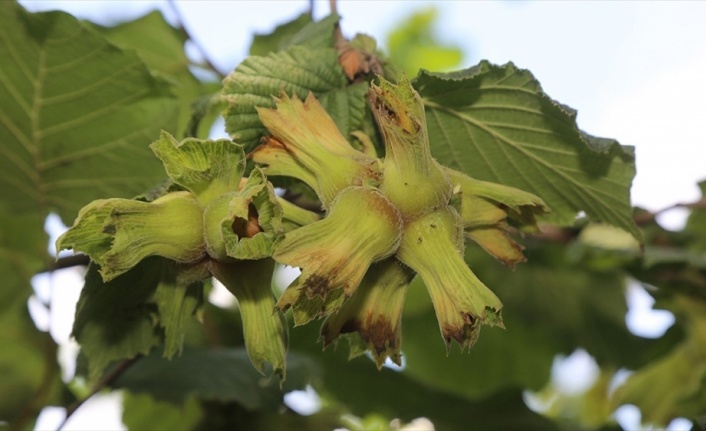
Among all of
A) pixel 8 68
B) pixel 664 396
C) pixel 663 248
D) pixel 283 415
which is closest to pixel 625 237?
pixel 663 248

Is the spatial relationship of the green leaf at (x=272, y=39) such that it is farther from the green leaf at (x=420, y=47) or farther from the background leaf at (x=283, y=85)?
the green leaf at (x=420, y=47)

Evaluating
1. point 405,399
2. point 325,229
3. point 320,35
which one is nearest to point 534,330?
point 405,399

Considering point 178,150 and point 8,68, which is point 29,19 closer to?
point 8,68

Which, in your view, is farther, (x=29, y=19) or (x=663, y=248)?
(x=663, y=248)

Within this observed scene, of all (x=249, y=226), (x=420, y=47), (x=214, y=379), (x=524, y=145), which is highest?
(x=420, y=47)

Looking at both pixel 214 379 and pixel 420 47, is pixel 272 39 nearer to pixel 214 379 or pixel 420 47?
pixel 214 379

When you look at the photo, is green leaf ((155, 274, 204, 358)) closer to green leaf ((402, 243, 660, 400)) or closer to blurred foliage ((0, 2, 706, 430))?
blurred foliage ((0, 2, 706, 430))

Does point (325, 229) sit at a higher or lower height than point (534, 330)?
lower
